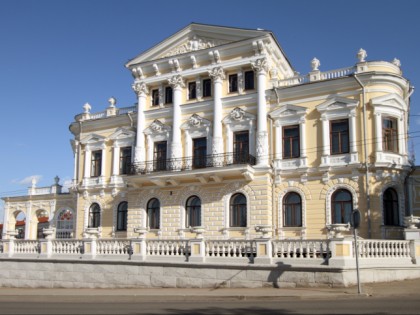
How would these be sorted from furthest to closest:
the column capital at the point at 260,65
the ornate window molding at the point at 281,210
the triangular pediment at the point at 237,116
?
1. the triangular pediment at the point at 237,116
2. the column capital at the point at 260,65
3. the ornate window molding at the point at 281,210

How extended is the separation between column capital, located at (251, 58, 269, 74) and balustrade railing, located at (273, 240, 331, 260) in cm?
1225

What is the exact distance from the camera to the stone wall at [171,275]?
1716 centimetres

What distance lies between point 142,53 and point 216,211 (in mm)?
11904

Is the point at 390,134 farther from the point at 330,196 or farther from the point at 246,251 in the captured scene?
the point at 246,251

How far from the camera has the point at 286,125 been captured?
89.5 ft

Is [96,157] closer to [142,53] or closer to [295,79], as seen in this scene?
[142,53]

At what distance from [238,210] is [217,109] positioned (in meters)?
6.21

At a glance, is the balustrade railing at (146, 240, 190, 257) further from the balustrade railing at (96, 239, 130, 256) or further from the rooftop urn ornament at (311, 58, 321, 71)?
the rooftop urn ornament at (311, 58, 321, 71)

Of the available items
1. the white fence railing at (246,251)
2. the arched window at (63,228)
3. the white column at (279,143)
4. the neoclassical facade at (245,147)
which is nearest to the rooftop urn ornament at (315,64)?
the neoclassical facade at (245,147)

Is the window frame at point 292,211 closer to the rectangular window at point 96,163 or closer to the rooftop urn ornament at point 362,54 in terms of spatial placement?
the rooftop urn ornament at point 362,54

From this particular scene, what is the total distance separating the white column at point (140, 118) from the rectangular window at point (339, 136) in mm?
12080

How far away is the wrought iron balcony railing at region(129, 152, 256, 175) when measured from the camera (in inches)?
1079

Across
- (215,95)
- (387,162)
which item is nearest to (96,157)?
(215,95)

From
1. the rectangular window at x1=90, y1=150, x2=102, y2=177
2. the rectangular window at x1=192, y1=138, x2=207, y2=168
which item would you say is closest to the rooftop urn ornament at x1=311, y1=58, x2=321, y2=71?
the rectangular window at x1=192, y1=138, x2=207, y2=168
